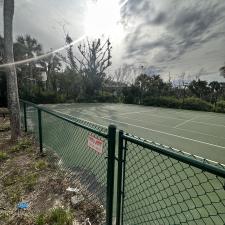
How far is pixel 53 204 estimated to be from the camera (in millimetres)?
2918

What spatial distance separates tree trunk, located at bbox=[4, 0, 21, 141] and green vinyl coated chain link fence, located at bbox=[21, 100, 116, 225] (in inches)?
40.0

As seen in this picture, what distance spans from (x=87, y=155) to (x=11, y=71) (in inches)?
145

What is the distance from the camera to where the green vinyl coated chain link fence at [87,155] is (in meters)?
2.17

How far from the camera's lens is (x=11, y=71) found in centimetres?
593

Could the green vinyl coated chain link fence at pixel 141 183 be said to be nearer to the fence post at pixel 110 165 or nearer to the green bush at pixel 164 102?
the fence post at pixel 110 165

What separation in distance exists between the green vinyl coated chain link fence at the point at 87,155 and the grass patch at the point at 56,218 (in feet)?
1.67

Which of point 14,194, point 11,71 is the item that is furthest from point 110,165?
point 11,71

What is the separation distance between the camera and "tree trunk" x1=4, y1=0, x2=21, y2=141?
18.7ft

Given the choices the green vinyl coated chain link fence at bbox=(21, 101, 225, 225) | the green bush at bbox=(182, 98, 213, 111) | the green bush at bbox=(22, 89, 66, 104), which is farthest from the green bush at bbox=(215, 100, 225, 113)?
the green vinyl coated chain link fence at bbox=(21, 101, 225, 225)

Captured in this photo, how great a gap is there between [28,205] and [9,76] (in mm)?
4473

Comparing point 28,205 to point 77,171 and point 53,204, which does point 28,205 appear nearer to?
point 53,204

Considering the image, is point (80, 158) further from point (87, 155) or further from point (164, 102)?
point (164, 102)

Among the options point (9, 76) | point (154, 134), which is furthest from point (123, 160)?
point (154, 134)

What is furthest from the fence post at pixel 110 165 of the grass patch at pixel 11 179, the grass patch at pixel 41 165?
the grass patch at pixel 41 165
